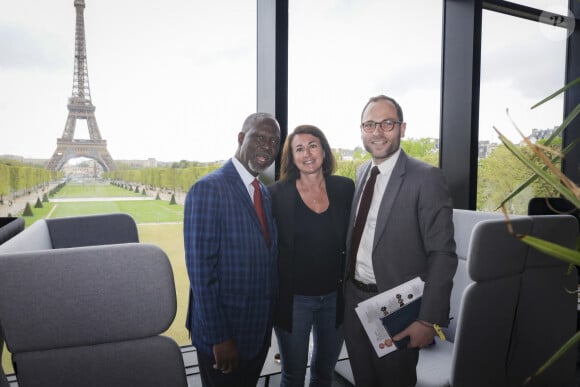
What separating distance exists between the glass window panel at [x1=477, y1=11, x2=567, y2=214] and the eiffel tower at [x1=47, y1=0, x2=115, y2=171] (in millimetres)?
2814

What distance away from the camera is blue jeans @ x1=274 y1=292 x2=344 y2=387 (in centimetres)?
149

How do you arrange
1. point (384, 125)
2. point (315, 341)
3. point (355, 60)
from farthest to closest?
point (355, 60) < point (315, 341) < point (384, 125)

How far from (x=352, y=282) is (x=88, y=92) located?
1.74 meters

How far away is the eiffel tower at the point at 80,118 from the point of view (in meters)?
1.87

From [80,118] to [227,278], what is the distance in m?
1.27

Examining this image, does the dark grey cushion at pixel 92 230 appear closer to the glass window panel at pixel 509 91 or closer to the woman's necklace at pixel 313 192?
the woman's necklace at pixel 313 192

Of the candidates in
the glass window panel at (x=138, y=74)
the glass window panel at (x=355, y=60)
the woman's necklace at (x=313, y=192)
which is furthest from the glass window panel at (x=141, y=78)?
the woman's necklace at (x=313, y=192)

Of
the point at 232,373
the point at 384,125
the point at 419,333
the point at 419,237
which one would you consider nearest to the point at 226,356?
the point at 232,373

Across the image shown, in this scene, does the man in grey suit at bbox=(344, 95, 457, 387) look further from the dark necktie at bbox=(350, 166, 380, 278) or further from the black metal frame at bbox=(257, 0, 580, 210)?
the black metal frame at bbox=(257, 0, 580, 210)

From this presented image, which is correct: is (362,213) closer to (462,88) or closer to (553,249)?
(553,249)

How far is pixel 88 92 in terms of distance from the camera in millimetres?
1948

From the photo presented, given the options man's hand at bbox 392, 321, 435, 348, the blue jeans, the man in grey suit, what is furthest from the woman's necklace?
man's hand at bbox 392, 321, 435, 348

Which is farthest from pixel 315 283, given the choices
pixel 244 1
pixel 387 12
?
pixel 387 12

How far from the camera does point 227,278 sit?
4.18 ft
